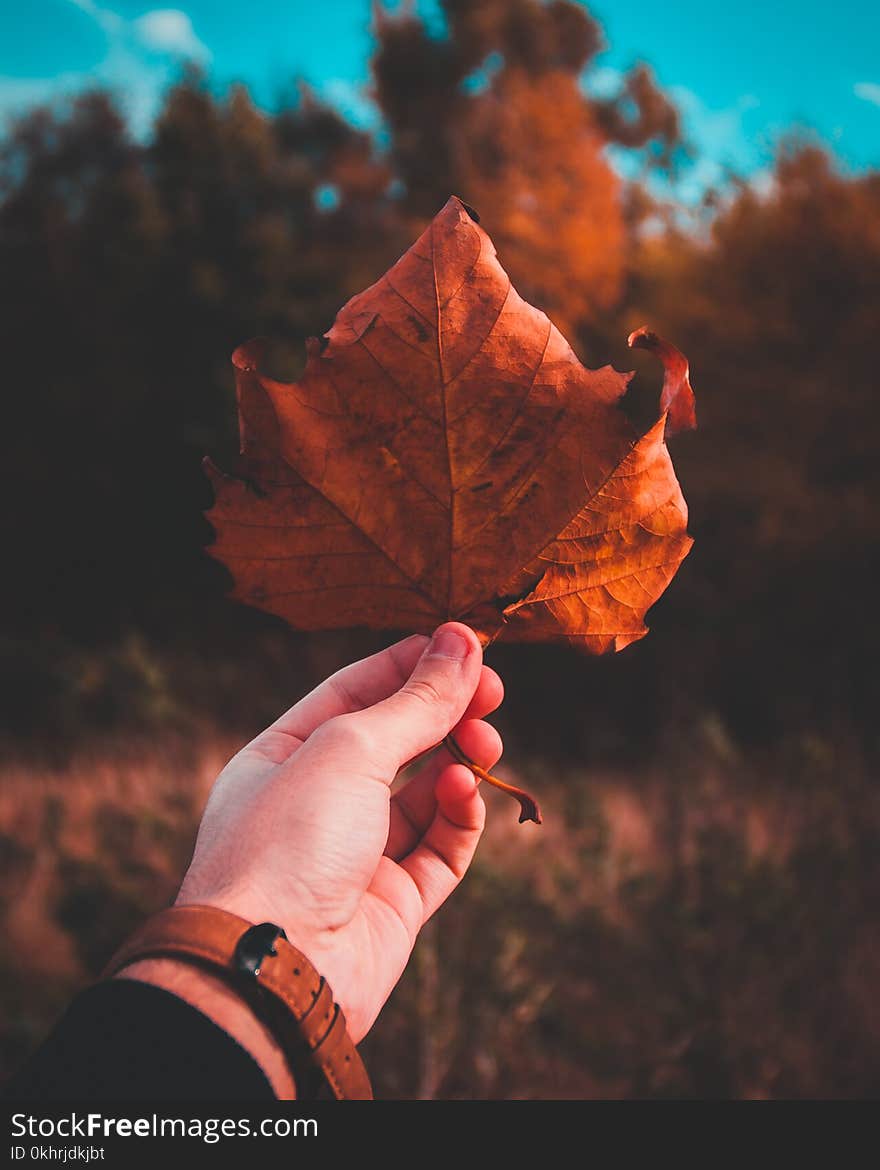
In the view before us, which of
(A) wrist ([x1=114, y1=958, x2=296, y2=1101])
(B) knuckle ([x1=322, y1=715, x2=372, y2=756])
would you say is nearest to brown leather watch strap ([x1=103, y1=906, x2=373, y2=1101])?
(A) wrist ([x1=114, y1=958, x2=296, y2=1101])

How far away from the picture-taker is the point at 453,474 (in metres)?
0.97

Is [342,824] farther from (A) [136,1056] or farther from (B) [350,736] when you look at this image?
(A) [136,1056]

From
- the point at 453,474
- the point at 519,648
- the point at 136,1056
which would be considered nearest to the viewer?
the point at 136,1056

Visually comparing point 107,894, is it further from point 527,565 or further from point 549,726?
point 549,726

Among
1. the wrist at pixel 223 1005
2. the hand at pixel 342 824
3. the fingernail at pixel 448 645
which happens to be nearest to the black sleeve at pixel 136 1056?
the wrist at pixel 223 1005

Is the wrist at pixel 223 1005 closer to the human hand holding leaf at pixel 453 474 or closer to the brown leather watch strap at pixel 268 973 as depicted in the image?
the brown leather watch strap at pixel 268 973

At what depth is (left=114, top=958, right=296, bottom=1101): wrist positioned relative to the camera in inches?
34.2

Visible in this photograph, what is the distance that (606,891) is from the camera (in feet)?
13.6

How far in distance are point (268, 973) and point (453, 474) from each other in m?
0.61

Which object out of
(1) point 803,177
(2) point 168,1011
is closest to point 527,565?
Answer: (2) point 168,1011

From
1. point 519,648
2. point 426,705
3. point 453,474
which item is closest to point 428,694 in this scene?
point 426,705

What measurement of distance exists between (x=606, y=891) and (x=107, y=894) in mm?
2570

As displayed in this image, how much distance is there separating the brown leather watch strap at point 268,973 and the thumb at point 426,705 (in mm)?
281

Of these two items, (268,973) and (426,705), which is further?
(426,705)
